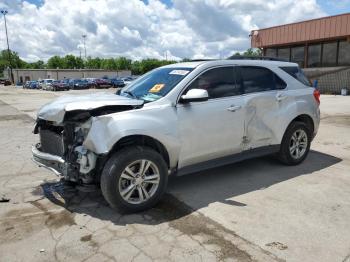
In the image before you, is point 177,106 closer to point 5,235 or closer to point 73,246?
point 73,246

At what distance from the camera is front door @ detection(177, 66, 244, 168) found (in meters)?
4.33

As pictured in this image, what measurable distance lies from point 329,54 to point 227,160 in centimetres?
2440

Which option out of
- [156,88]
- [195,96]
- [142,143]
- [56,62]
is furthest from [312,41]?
[56,62]

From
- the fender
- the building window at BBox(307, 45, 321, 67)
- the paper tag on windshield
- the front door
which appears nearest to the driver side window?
the front door

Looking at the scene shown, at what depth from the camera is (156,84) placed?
4.70 m

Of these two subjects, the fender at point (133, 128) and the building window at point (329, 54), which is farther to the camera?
the building window at point (329, 54)

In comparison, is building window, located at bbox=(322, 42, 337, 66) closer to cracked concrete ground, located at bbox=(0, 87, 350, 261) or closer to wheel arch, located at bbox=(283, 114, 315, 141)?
wheel arch, located at bbox=(283, 114, 315, 141)

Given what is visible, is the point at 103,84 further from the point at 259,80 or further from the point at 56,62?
the point at 56,62

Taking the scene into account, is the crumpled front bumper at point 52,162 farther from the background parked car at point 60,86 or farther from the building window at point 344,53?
the background parked car at point 60,86

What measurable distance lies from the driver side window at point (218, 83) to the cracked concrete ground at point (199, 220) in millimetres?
1311

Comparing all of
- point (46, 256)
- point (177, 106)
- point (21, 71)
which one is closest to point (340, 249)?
point (177, 106)

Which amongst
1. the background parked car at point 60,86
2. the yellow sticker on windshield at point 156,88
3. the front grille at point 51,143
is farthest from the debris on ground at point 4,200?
the background parked car at point 60,86

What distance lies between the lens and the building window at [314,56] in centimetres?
2653

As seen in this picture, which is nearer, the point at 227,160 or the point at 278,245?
the point at 278,245
